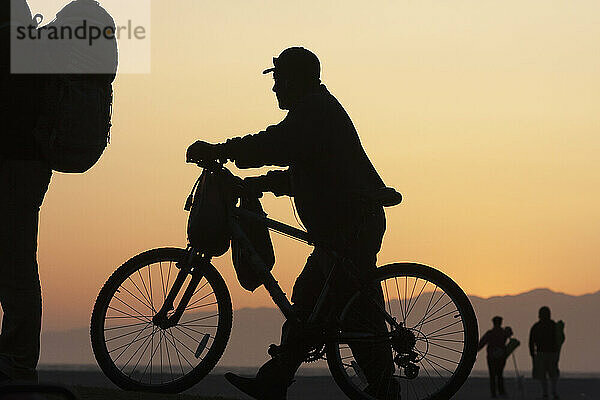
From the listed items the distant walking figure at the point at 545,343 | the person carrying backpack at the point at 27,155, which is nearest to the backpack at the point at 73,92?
the person carrying backpack at the point at 27,155

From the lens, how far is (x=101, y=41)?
461cm

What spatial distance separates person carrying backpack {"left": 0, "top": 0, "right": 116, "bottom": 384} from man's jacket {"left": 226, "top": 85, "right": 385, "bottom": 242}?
1.30 metres

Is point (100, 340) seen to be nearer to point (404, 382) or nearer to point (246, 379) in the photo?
point (246, 379)

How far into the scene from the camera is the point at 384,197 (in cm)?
554

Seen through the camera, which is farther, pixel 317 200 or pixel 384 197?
pixel 317 200

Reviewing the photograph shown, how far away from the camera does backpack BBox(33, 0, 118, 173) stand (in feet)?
14.7

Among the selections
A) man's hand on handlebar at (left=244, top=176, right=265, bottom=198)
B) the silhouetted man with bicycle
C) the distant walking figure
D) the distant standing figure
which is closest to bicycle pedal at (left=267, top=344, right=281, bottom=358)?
the silhouetted man with bicycle

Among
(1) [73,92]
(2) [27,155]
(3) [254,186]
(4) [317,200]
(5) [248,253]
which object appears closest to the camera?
(2) [27,155]

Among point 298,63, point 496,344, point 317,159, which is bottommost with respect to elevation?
point 496,344

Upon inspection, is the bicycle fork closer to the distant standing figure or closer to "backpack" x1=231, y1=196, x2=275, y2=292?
"backpack" x1=231, y1=196, x2=275, y2=292

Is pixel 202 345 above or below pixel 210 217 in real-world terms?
below

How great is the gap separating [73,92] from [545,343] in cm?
1597

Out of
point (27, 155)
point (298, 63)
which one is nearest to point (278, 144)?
point (298, 63)

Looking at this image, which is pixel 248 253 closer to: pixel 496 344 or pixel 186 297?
pixel 186 297
